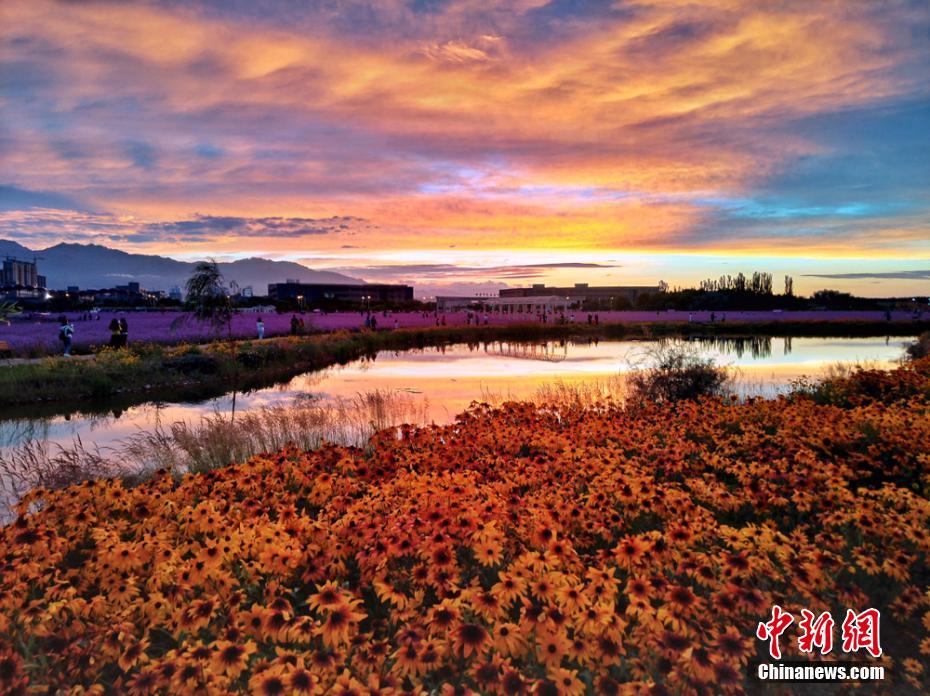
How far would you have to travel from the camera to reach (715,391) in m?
18.1

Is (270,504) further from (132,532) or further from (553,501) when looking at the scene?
(553,501)

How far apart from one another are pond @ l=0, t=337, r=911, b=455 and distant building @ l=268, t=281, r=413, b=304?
385 ft

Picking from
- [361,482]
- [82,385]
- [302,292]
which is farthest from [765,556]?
[302,292]

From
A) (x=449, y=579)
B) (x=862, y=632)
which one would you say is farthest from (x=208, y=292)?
(x=862, y=632)

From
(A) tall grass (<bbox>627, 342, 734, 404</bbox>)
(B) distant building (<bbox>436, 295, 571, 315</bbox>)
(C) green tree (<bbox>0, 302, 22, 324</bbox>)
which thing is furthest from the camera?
(B) distant building (<bbox>436, 295, 571, 315</bbox>)

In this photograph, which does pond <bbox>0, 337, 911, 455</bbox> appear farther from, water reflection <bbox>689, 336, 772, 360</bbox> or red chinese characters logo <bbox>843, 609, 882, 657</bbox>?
red chinese characters logo <bbox>843, 609, 882, 657</bbox>

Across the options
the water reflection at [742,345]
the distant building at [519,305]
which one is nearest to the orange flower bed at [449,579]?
the water reflection at [742,345]

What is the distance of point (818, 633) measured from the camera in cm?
409

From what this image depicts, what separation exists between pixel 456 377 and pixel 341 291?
148 meters

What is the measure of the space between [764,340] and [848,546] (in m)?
51.8

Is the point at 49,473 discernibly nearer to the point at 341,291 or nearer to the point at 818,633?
the point at 818,633

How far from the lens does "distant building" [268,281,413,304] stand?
527 ft

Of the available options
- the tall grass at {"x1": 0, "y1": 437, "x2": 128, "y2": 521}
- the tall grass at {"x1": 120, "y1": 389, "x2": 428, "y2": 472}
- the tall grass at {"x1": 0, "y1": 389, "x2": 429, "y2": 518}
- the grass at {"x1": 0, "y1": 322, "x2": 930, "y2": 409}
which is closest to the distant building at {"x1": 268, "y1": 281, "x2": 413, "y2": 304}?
the grass at {"x1": 0, "y1": 322, "x2": 930, "y2": 409}

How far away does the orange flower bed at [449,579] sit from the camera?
3.35 m
